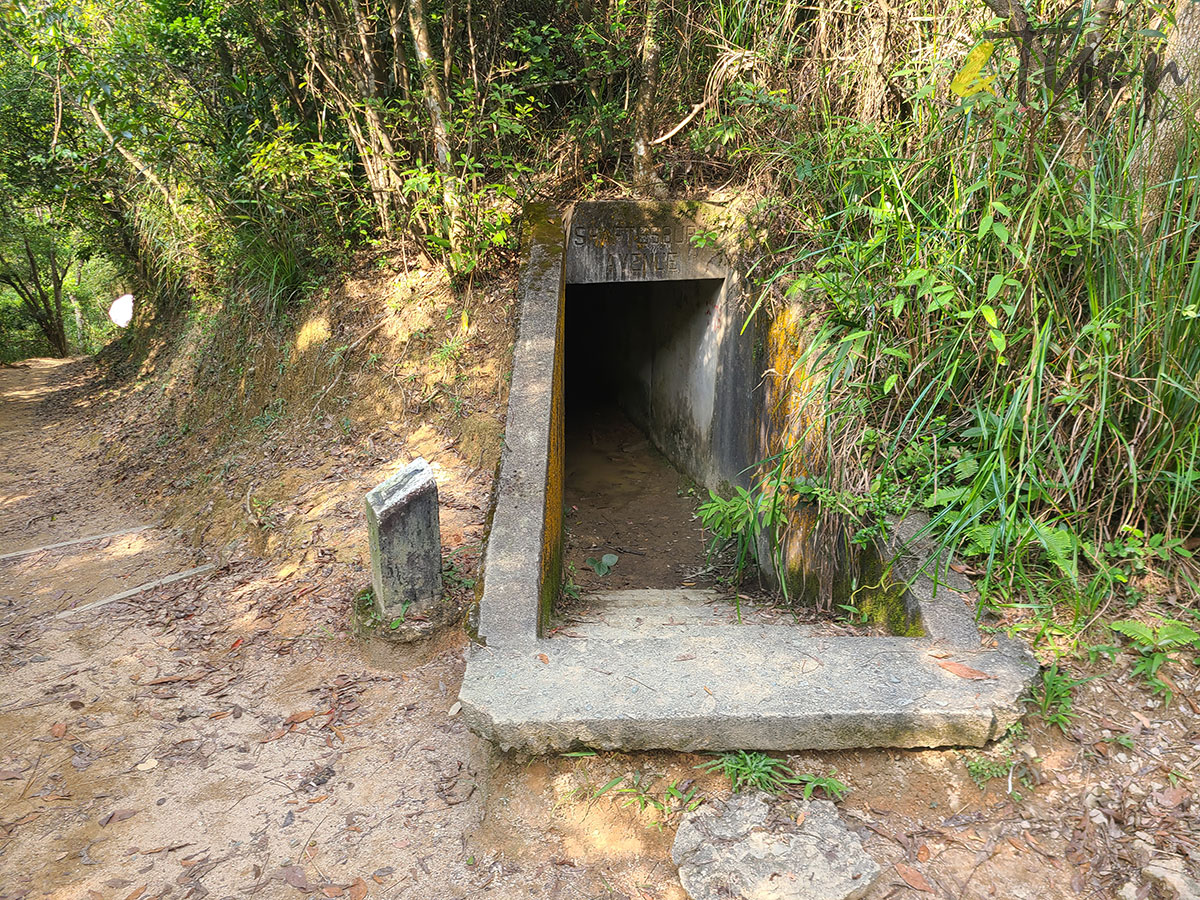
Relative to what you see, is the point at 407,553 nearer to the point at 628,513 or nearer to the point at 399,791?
the point at 399,791

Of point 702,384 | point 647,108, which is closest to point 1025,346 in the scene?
point 702,384

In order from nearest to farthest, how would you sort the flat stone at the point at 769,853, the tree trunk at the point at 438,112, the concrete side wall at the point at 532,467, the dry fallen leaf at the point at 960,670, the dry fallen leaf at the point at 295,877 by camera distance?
the flat stone at the point at 769,853 < the dry fallen leaf at the point at 295,877 < the dry fallen leaf at the point at 960,670 < the concrete side wall at the point at 532,467 < the tree trunk at the point at 438,112

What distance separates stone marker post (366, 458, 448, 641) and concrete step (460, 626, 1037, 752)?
0.74 meters

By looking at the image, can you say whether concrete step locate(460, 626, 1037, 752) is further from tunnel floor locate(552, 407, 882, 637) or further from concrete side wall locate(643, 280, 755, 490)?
concrete side wall locate(643, 280, 755, 490)

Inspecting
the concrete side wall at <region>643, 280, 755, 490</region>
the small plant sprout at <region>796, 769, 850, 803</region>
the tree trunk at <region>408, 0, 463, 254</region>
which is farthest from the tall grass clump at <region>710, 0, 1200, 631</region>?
the tree trunk at <region>408, 0, 463, 254</region>

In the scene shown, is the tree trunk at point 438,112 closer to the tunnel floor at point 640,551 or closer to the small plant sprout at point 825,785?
the tunnel floor at point 640,551

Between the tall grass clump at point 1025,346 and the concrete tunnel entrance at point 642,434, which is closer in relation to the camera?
the tall grass clump at point 1025,346

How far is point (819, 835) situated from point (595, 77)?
220 inches

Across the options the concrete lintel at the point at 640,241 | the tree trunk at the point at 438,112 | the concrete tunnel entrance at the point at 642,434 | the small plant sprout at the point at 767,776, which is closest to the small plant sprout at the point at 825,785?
the small plant sprout at the point at 767,776

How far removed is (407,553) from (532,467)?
848 mm

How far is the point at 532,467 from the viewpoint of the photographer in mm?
3773

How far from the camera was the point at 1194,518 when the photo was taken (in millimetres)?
2623

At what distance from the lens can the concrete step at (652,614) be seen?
3.18 meters

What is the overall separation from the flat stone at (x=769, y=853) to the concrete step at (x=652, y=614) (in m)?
0.81
